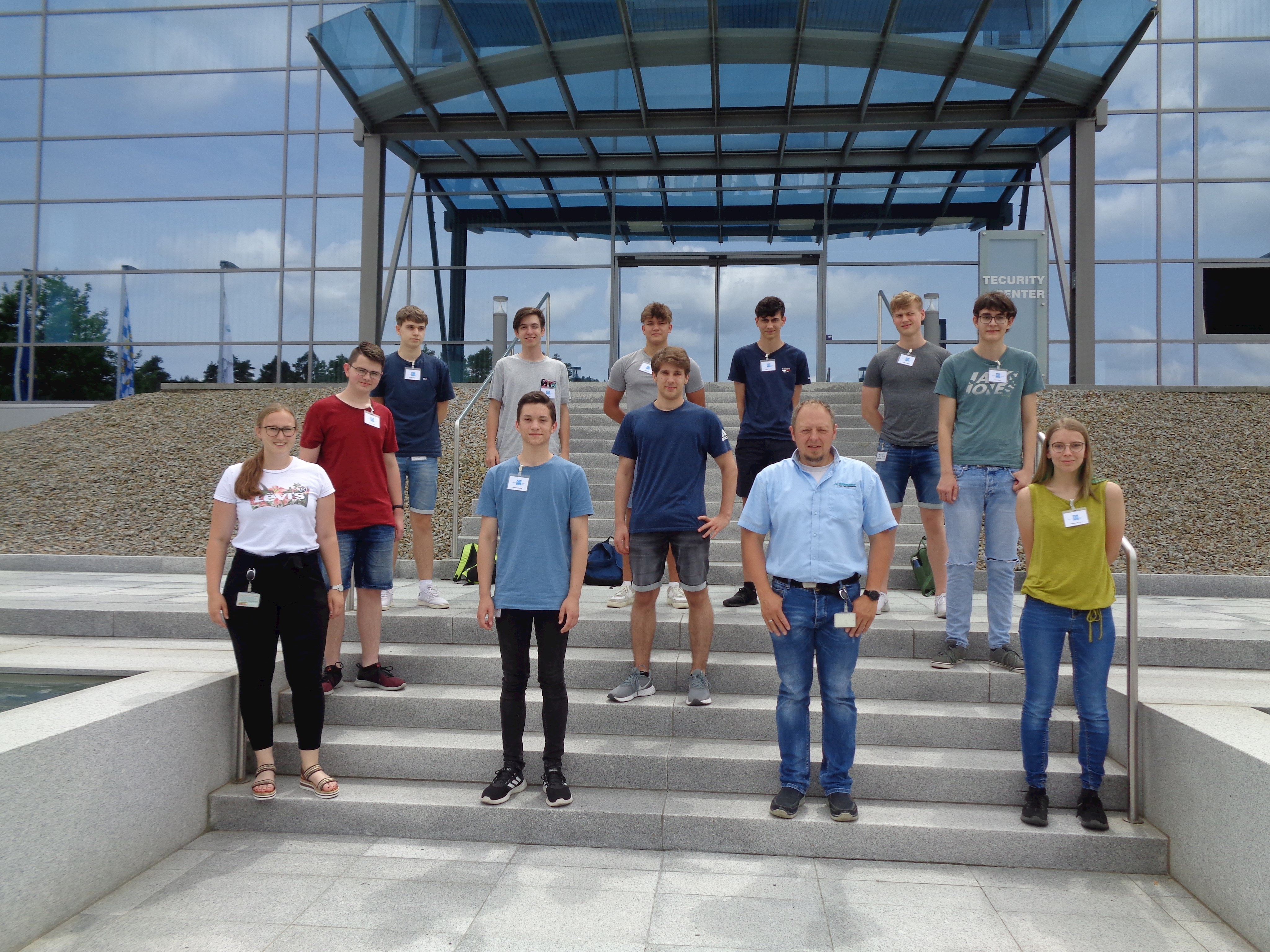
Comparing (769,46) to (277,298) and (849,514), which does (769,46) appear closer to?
(849,514)

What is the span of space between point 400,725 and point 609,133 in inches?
452

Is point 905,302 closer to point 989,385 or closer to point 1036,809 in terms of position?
point 989,385

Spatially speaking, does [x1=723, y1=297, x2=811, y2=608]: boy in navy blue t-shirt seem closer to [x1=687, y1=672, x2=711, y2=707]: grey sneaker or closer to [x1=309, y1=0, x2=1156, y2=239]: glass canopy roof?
[x1=687, y1=672, x2=711, y2=707]: grey sneaker

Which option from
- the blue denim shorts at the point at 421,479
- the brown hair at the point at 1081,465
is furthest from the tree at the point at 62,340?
the brown hair at the point at 1081,465

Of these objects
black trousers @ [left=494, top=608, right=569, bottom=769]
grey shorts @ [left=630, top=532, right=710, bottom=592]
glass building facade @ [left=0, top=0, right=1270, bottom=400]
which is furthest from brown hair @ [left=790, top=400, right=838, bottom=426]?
glass building facade @ [left=0, top=0, right=1270, bottom=400]

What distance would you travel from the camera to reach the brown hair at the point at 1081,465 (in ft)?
11.3

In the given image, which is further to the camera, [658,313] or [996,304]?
[658,313]

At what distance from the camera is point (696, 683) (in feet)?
13.9

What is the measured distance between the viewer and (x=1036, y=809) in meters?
3.49

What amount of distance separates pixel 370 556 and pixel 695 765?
199 cm

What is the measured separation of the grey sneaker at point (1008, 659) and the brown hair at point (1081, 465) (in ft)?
3.86

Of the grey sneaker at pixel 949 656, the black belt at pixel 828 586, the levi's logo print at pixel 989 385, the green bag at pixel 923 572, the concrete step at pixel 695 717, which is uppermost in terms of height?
the levi's logo print at pixel 989 385

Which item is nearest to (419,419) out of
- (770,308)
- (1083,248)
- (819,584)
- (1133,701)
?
(770,308)

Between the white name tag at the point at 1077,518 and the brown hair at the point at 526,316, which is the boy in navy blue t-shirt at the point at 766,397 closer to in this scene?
the brown hair at the point at 526,316
